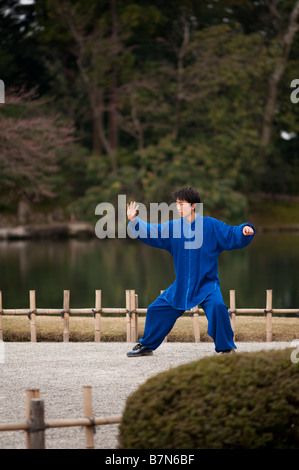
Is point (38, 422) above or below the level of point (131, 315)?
above

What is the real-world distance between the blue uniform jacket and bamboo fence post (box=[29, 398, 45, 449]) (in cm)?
259

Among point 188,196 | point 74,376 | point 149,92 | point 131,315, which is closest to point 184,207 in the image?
point 188,196

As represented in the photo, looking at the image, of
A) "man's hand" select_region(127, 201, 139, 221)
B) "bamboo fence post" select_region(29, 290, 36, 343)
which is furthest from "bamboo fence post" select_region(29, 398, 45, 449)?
"bamboo fence post" select_region(29, 290, 36, 343)

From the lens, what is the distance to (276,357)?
343 centimetres

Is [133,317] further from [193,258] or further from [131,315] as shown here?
[193,258]

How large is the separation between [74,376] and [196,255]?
1.44 m

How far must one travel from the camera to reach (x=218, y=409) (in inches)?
126

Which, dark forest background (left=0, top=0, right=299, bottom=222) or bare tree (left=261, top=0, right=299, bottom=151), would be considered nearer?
dark forest background (left=0, top=0, right=299, bottom=222)

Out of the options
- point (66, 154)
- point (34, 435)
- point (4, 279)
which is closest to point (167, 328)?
point (34, 435)

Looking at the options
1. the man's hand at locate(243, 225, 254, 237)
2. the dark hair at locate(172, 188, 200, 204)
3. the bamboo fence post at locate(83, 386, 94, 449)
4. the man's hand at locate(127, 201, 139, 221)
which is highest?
the dark hair at locate(172, 188, 200, 204)

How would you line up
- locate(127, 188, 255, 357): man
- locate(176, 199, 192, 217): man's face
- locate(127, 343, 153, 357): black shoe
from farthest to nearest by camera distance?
locate(127, 343, 153, 357): black shoe < locate(176, 199, 192, 217): man's face < locate(127, 188, 255, 357): man

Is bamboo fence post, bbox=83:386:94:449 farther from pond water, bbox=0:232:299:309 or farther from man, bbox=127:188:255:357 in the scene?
pond water, bbox=0:232:299:309

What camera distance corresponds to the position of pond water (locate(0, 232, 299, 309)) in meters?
13.0

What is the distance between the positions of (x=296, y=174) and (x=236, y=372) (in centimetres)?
2913
